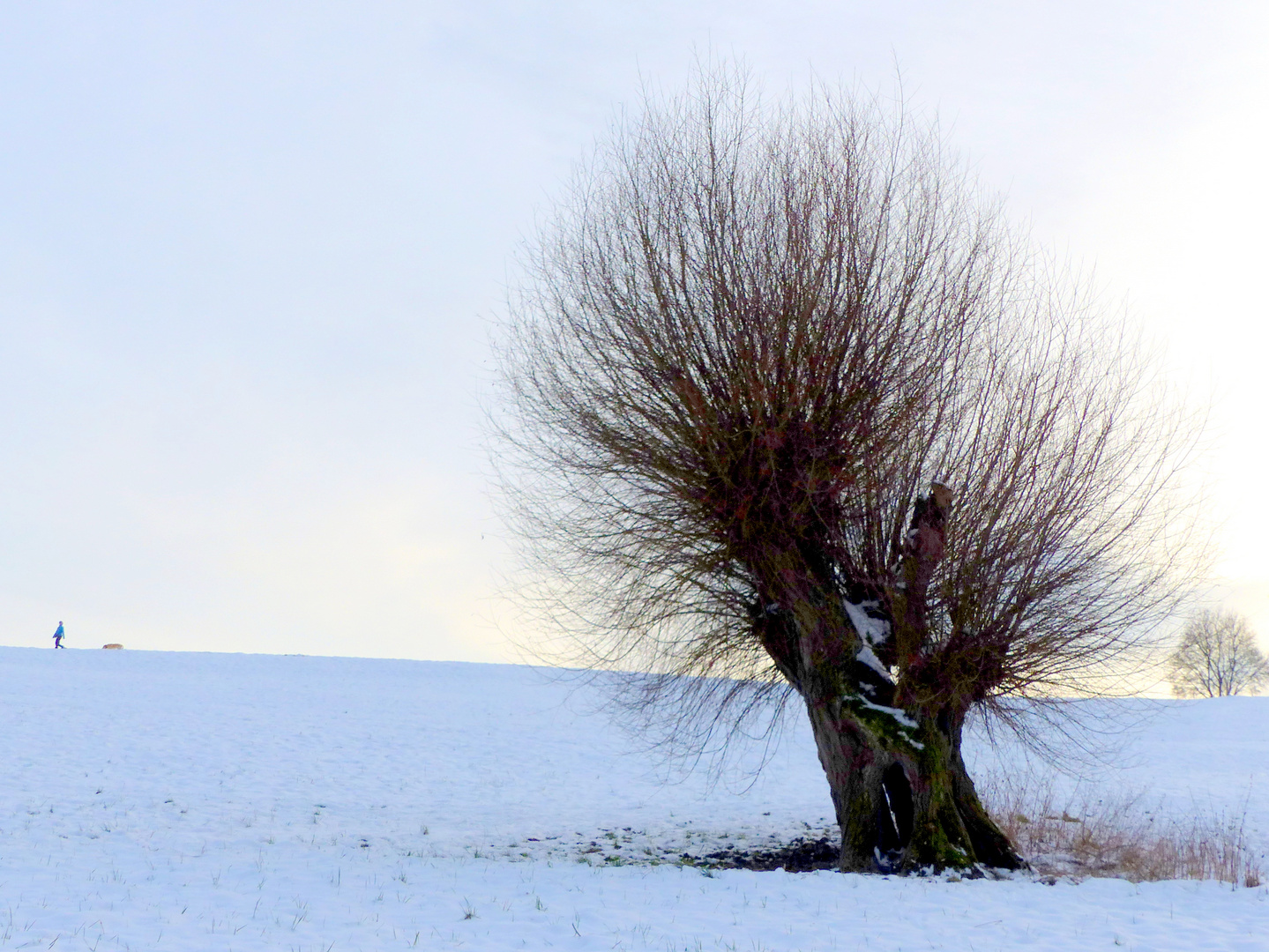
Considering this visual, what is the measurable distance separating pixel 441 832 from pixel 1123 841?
34.6 ft

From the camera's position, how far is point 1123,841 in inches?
557

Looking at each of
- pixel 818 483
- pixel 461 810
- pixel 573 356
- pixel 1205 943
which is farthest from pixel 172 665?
pixel 1205 943

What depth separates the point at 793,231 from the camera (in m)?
11.3

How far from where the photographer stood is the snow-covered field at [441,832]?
7.68 metres

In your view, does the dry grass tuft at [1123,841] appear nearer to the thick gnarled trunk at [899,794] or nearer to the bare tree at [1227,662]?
the thick gnarled trunk at [899,794]

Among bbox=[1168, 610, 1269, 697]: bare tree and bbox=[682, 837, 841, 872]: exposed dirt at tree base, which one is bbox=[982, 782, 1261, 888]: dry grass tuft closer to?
bbox=[682, 837, 841, 872]: exposed dirt at tree base

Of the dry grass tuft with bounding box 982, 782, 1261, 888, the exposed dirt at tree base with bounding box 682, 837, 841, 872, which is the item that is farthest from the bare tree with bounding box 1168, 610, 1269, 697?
the exposed dirt at tree base with bounding box 682, 837, 841, 872

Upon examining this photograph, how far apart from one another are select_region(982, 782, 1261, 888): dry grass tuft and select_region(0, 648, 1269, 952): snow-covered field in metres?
1.21

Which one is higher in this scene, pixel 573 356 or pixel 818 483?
pixel 573 356

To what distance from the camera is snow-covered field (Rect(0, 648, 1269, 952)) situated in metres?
7.68

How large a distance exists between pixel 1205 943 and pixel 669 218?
31.1 ft

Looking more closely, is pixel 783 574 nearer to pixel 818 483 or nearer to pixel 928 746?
pixel 818 483

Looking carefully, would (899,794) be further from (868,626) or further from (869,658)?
(868,626)

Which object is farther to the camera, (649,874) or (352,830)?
(352,830)
